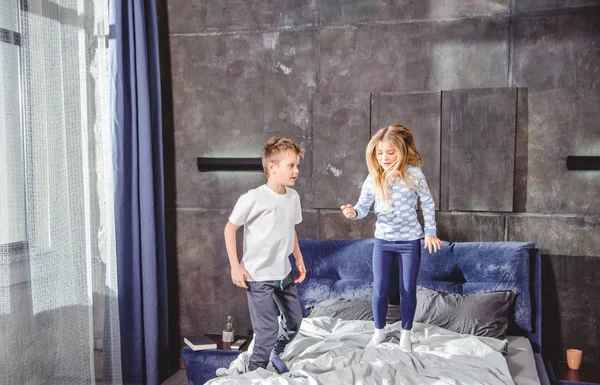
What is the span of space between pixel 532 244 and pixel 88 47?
112 inches

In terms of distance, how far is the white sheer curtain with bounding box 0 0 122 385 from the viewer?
9.11 ft

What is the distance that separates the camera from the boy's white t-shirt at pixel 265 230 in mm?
2621

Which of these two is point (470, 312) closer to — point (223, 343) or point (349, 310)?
point (349, 310)

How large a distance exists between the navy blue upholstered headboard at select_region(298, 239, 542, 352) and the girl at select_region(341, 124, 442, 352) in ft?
2.21

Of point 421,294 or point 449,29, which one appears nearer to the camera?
point 421,294

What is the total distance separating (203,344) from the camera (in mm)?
3461

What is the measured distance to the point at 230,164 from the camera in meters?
3.88

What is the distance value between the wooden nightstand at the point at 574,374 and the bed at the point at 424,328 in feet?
0.49

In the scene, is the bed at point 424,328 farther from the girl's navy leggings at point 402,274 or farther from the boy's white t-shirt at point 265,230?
the boy's white t-shirt at point 265,230

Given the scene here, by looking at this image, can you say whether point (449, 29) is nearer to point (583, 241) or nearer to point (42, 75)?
point (583, 241)

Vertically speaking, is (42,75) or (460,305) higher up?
(42,75)

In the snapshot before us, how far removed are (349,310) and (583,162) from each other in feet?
5.36

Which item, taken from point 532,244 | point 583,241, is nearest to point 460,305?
point 532,244

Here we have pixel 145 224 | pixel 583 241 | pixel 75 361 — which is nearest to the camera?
pixel 75 361
